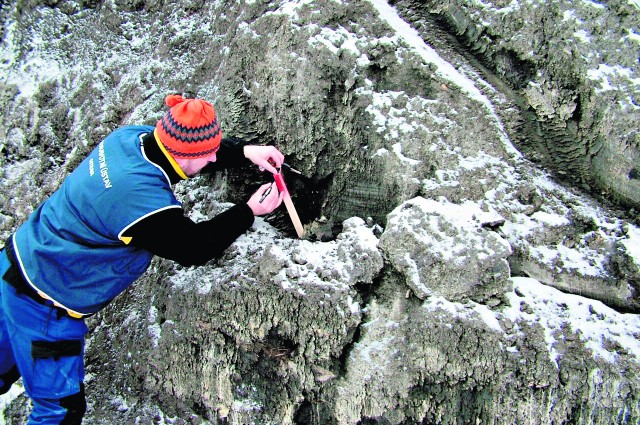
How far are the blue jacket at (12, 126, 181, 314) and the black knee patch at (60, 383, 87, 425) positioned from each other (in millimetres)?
329

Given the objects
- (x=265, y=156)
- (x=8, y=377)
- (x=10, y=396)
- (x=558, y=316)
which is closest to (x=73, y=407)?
(x=8, y=377)

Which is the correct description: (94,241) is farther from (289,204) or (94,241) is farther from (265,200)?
(289,204)

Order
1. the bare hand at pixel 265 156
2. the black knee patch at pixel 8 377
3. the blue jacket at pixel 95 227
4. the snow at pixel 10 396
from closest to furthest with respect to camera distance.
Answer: the blue jacket at pixel 95 227
the black knee patch at pixel 8 377
the bare hand at pixel 265 156
the snow at pixel 10 396

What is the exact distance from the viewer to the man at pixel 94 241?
5.57ft

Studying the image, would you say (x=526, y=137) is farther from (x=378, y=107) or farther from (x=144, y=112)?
(x=144, y=112)

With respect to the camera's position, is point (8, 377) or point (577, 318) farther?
point (8, 377)

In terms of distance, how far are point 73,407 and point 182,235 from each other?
0.83m

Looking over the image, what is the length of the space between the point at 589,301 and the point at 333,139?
1.27 m

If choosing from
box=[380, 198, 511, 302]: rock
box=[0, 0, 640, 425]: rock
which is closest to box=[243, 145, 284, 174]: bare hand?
box=[0, 0, 640, 425]: rock

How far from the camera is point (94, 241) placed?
178 cm

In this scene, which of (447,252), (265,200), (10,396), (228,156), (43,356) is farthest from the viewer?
(10,396)

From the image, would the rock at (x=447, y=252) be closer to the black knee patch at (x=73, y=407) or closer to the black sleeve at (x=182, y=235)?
the black sleeve at (x=182, y=235)

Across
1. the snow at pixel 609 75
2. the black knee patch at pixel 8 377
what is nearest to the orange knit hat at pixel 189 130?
the black knee patch at pixel 8 377

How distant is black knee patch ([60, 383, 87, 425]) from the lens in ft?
6.06
